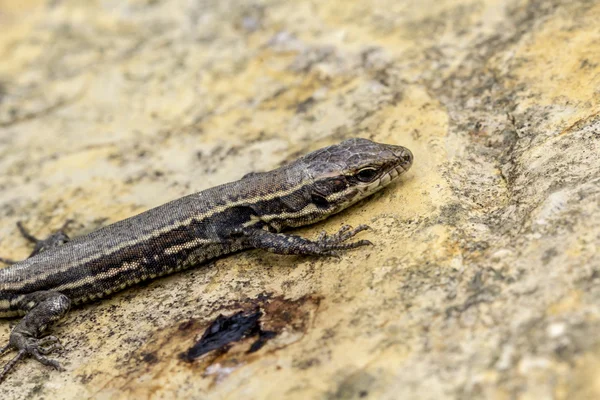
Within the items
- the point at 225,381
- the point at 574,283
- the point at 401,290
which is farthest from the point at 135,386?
the point at 574,283

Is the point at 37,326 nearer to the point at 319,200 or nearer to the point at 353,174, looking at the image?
the point at 319,200

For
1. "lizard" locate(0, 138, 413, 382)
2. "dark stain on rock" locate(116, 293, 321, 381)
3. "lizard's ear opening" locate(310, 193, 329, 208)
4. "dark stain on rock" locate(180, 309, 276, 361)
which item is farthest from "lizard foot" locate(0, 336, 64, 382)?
"lizard's ear opening" locate(310, 193, 329, 208)

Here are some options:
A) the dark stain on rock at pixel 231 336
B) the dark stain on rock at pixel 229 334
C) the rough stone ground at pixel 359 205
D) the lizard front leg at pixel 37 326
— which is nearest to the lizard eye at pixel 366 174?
the rough stone ground at pixel 359 205

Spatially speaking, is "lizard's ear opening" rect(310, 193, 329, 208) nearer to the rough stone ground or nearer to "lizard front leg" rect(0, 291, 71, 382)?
the rough stone ground

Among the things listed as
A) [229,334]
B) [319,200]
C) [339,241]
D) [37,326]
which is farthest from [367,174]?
[37,326]

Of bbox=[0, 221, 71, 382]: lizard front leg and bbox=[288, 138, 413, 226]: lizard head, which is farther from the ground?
bbox=[288, 138, 413, 226]: lizard head

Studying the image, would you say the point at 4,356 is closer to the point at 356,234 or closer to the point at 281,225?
the point at 281,225
